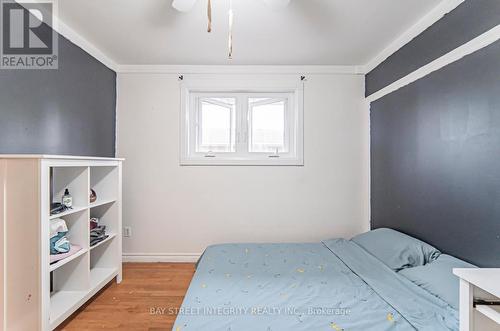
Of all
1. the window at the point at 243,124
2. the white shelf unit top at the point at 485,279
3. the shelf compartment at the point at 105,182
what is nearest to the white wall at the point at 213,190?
the window at the point at 243,124

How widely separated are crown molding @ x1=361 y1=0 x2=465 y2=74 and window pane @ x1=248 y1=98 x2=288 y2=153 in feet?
3.73

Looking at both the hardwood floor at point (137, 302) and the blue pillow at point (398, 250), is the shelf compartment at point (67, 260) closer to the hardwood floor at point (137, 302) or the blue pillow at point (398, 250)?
the hardwood floor at point (137, 302)

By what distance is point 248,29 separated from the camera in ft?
7.84

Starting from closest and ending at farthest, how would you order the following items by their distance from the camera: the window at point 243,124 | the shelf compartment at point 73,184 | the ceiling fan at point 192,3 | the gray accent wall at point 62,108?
the ceiling fan at point 192,3
the gray accent wall at point 62,108
the shelf compartment at point 73,184
the window at point 243,124

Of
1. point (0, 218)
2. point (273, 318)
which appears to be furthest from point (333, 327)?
point (0, 218)

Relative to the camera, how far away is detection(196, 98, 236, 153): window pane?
3379 mm

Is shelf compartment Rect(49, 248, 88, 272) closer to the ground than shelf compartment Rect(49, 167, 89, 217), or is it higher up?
closer to the ground

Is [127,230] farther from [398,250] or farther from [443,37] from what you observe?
[443,37]

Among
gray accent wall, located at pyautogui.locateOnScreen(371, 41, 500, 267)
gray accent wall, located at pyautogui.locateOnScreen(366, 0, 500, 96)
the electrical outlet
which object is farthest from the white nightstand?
the electrical outlet

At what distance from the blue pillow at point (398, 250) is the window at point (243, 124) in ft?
4.26

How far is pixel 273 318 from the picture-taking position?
1402mm

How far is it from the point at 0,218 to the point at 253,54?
2520 millimetres

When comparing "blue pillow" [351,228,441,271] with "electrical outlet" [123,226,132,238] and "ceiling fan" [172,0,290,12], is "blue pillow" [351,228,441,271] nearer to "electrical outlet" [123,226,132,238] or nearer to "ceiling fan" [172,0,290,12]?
"ceiling fan" [172,0,290,12]

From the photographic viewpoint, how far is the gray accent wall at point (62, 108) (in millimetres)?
1871
